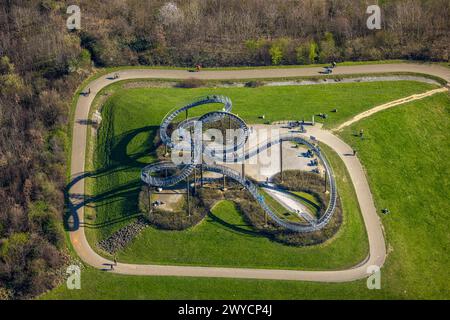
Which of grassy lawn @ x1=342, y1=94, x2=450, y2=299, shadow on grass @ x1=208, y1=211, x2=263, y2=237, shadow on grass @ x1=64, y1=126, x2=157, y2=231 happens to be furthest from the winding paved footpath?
shadow on grass @ x1=208, y1=211, x2=263, y2=237

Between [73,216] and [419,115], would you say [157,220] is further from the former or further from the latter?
[419,115]

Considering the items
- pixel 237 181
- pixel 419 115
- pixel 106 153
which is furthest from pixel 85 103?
pixel 419 115

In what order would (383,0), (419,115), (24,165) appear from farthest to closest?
(383,0)
(419,115)
(24,165)

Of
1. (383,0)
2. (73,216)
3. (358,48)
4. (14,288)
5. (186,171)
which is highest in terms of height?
(383,0)

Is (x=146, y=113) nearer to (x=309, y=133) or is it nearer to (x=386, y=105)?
(x=309, y=133)

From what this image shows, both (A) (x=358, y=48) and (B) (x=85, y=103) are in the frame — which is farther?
(A) (x=358, y=48)

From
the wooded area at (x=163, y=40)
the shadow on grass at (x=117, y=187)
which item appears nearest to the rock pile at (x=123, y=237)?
the shadow on grass at (x=117, y=187)
